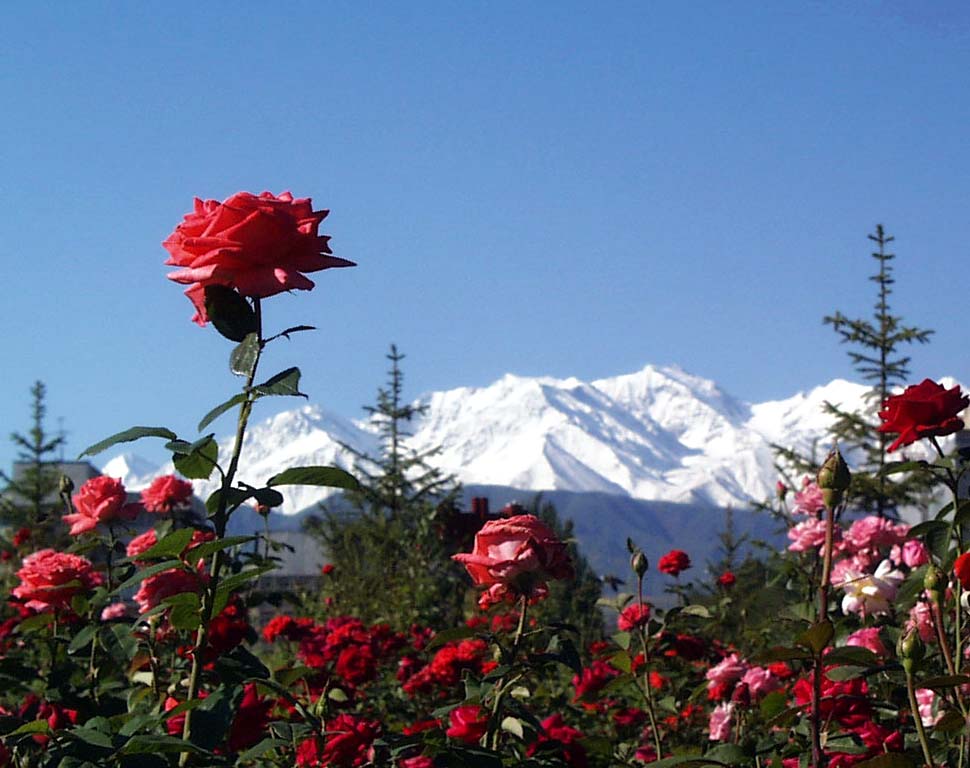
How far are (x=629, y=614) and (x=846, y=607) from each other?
65 centimetres

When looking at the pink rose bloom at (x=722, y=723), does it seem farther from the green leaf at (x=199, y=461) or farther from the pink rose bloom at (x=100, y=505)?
the green leaf at (x=199, y=461)

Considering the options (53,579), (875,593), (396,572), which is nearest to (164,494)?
(53,579)

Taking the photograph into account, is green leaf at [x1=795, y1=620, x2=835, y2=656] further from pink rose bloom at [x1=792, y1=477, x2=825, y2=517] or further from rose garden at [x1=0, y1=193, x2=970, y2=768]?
pink rose bloom at [x1=792, y1=477, x2=825, y2=517]

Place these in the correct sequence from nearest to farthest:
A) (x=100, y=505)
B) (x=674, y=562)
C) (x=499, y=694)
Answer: (x=499, y=694)
(x=100, y=505)
(x=674, y=562)

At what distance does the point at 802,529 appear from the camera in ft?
12.8

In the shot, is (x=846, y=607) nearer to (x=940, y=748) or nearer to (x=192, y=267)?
(x=940, y=748)

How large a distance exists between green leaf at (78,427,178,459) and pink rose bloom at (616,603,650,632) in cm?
205

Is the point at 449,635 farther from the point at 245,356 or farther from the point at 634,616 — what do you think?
the point at 634,616

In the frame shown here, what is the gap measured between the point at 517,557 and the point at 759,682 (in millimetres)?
1434

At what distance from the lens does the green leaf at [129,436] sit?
1635 millimetres

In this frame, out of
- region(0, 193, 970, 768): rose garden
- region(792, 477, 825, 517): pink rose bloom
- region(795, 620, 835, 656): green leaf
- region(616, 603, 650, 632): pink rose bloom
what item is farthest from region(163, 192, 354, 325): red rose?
region(792, 477, 825, 517): pink rose bloom

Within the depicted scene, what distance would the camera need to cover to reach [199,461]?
1.73 metres

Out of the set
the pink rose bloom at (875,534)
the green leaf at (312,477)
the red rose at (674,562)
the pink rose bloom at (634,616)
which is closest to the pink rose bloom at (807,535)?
the pink rose bloom at (875,534)

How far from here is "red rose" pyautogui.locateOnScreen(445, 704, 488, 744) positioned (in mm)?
2158
